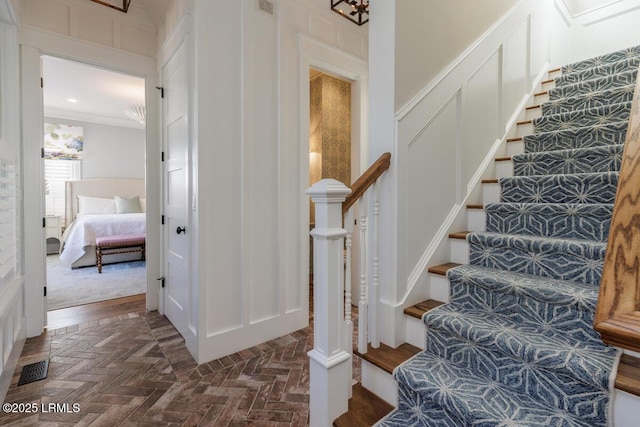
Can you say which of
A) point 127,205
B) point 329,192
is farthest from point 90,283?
point 329,192

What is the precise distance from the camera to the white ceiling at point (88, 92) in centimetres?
441

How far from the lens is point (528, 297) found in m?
1.39

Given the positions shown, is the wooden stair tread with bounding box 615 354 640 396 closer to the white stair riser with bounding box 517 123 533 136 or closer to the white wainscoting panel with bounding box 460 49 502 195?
the white wainscoting panel with bounding box 460 49 502 195

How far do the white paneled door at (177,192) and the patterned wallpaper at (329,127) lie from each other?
1749mm

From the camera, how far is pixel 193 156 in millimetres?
2268

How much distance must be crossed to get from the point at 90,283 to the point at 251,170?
342 centimetres

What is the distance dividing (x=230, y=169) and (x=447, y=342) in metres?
1.86

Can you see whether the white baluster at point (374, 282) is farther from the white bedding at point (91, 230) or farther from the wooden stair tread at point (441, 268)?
the white bedding at point (91, 230)

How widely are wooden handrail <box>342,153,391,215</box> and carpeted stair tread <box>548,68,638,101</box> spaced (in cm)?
216

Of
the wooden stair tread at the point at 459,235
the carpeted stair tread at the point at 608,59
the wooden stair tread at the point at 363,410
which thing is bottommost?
the wooden stair tread at the point at 363,410

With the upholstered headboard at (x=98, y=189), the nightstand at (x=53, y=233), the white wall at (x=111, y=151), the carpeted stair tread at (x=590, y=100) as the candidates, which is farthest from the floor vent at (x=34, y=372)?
the white wall at (x=111, y=151)

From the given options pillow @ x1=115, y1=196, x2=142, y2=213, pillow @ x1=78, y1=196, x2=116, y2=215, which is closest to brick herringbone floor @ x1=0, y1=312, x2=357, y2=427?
pillow @ x1=115, y1=196, x2=142, y2=213

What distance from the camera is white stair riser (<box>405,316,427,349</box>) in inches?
60.7

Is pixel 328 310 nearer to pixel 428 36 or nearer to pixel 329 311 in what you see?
pixel 329 311
